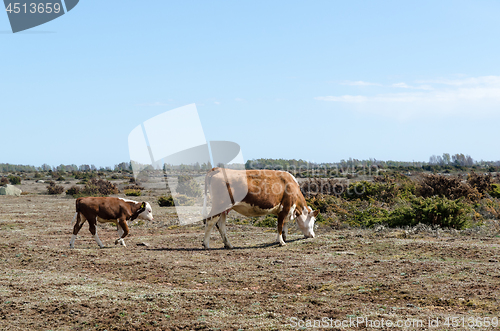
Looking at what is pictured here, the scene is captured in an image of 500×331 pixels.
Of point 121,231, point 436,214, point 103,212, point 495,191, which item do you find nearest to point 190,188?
point 495,191

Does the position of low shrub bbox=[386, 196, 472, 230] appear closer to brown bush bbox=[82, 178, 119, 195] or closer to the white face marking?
the white face marking

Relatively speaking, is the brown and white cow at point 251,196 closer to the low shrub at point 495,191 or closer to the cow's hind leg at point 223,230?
the cow's hind leg at point 223,230

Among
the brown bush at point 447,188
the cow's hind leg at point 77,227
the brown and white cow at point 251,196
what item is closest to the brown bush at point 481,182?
the brown bush at point 447,188

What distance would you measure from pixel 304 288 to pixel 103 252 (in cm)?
666

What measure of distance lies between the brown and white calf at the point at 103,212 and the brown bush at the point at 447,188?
13689 mm

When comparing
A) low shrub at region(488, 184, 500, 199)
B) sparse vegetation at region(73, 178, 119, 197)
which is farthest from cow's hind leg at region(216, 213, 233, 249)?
sparse vegetation at region(73, 178, 119, 197)

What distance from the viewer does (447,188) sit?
66.8 ft

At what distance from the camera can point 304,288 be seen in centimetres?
802

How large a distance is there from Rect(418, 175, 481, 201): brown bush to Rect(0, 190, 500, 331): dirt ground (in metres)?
7.13

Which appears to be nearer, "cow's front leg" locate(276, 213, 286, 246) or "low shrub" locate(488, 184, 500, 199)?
"cow's front leg" locate(276, 213, 286, 246)

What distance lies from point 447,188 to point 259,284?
15.0 metres

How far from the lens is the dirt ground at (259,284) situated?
615cm

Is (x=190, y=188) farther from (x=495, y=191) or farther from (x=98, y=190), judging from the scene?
(x=495, y=191)

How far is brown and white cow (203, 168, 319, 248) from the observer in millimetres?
12555
